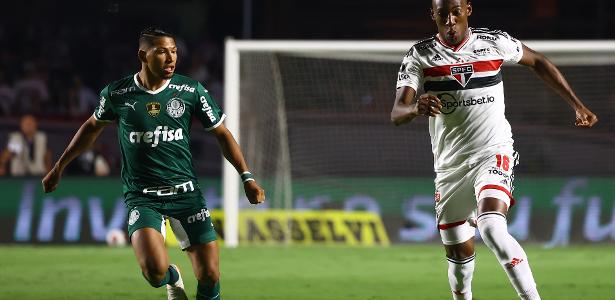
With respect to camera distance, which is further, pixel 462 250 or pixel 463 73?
pixel 462 250

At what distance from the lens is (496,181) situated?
6793mm

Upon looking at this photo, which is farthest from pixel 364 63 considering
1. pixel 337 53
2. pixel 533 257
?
pixel 533 257

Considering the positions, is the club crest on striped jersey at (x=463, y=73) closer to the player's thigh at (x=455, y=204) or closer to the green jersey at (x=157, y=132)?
the player's thigh at (x=455, y=204)

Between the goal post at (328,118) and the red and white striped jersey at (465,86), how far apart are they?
24.2ft

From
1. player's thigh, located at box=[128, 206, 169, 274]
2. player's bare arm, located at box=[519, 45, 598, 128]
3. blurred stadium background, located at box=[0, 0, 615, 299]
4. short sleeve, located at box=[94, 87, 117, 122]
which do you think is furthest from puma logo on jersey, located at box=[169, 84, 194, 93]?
blurred stadium background, located at box=[0, 0, 615, 299]

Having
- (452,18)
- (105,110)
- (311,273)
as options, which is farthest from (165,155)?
(311,273)

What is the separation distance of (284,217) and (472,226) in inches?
305

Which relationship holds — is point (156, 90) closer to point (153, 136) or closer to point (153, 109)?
point (153, 109)

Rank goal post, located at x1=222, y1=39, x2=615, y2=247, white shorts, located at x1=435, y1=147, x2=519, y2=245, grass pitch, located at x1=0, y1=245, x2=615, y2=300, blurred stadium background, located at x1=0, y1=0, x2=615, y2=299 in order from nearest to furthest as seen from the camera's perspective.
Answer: white shorts, located at x1=435, y1=147, x2=519, y2=245 < grass pitch, located at x1=0, y1=245, x2=615, y2=300 < blurred stadium background, located at x1=0, y1=0, x2=615, y2=299 < goal post, located at x1=222, y1=39, x2=615, y2=247

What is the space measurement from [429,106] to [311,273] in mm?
5087

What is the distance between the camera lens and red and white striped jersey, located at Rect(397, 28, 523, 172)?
6.96m

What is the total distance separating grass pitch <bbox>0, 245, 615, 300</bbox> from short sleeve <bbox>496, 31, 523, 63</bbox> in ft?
8.54

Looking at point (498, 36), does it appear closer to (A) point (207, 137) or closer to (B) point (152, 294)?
(B) point (152, 294)

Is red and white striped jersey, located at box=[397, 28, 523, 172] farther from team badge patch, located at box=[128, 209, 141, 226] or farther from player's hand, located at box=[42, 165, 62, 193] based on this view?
Answer: player's hand, located at box=[42, 165, 62, 193]
